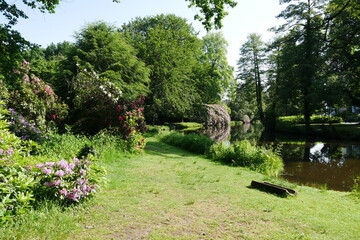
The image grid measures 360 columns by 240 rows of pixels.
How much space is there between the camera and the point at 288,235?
3.62 meters

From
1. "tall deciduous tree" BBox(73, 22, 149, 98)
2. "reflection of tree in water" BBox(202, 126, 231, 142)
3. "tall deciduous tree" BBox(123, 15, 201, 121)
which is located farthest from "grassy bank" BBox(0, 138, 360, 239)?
"tall deciduous tree" BBox(123, 15, 201, 121)

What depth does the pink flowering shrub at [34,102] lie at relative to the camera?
8.81m

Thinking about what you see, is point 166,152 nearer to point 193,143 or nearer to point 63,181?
point 193,143

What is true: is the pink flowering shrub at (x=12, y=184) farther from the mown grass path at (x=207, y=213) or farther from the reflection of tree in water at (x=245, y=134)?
the reflection of tree in water at (x=245, y=134)

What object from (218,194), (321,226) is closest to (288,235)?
(321,226)

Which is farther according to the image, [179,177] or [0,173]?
[179,177]

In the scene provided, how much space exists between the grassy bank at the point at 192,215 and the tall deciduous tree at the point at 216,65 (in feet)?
111

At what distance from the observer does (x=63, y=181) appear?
4.11 m

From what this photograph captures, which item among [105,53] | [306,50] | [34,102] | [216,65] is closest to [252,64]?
[216,65]

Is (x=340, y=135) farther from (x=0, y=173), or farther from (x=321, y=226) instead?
(x=0, y=173)

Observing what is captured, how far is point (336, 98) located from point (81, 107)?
21499 millimetres

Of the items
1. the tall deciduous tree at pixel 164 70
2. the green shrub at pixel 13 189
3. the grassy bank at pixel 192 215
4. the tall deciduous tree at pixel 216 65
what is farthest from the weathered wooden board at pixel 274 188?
the tall deciduous tree at pixel 216 65

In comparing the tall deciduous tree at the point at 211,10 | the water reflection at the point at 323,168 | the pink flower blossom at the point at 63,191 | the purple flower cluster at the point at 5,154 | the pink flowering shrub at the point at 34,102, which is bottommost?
the water reflection at the point at 323,168

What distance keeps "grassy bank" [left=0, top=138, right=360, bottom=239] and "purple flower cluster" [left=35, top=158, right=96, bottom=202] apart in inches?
10.8
